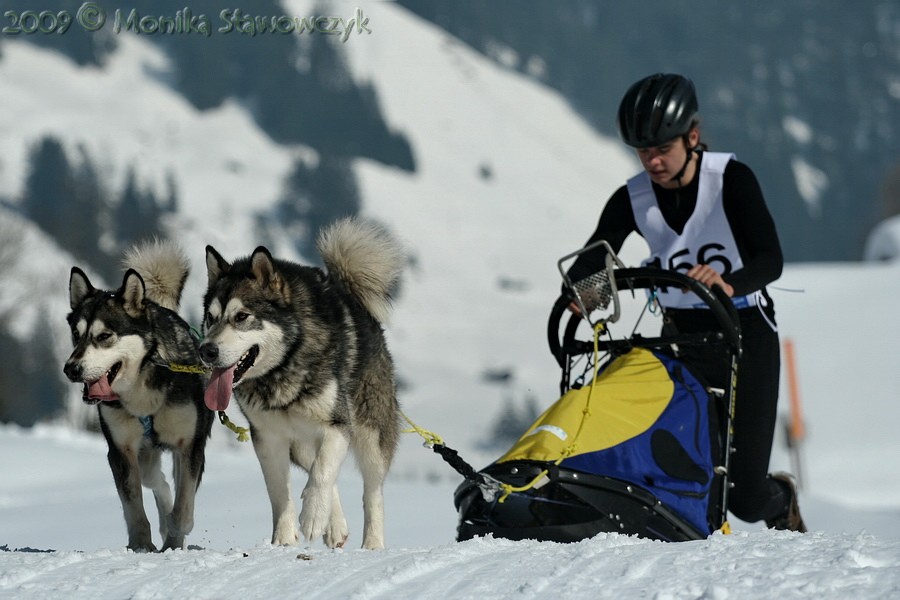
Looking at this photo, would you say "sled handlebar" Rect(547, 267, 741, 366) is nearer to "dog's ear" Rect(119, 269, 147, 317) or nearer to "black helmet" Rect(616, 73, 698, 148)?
"black helmet" Rect(616, 73, 698, 148)

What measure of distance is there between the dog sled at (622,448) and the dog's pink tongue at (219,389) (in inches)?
40.6

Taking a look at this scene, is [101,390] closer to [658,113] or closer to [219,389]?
[219,389]

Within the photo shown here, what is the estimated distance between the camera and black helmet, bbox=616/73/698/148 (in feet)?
15.6

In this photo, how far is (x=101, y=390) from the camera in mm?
5203

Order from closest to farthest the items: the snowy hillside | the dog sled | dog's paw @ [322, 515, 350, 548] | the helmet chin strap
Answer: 1. the snowy hillside
2. the dog sled
3. the helmet chin strap
4. dog's paw @ [322, 515, 350, 548]

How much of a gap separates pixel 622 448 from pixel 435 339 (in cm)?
10771

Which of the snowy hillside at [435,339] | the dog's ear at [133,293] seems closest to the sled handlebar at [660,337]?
the snowy hillside at [435,339]

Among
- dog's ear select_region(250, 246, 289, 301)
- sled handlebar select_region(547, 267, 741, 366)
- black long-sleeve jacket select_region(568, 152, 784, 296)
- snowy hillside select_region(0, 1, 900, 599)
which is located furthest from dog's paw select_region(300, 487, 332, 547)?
black long-sleeve jacket select_region(568, 152, 784, 296)

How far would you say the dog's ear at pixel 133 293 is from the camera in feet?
17.6

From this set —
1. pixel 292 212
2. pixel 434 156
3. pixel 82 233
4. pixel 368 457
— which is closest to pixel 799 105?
pixel 434 156

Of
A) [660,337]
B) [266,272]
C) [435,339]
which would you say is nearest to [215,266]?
[266,272]

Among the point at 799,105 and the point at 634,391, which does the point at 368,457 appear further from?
the point at 799,105

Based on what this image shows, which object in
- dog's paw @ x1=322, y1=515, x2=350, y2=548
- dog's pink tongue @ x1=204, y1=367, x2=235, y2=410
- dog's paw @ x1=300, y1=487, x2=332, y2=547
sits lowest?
dog's paw @ x1=322, y1=515, x2=350, y2=548

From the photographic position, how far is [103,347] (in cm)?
525
